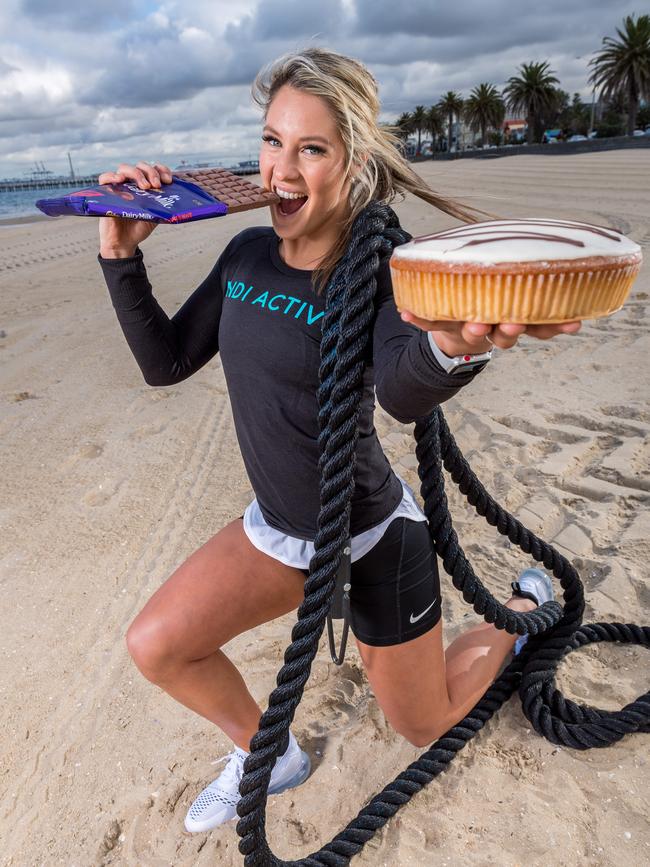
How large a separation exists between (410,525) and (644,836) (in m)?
1.10

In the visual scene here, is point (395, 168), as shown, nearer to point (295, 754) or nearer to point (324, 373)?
point (324, 373)

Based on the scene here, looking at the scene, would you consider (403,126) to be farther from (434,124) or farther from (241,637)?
(434,124)

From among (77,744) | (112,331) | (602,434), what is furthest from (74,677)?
(112,331)

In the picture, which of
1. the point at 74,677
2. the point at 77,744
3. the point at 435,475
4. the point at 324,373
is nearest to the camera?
the point at 324,373

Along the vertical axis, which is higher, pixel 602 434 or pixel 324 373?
pixel 324 373

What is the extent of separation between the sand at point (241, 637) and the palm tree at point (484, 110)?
217 feet

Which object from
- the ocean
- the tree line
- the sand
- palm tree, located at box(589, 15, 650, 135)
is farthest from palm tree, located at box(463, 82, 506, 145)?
the sand

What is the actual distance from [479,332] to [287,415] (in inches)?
34.6

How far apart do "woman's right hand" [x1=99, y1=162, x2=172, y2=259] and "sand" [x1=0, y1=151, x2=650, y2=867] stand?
168 cm

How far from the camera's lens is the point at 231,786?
2152mm

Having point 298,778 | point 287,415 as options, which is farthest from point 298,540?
point 298,778

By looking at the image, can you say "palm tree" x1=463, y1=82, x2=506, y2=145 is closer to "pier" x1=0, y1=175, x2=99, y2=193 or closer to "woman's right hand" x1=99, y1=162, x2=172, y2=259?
"pier" x1=0, y1=175, x2=99, y2=193

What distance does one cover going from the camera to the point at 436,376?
1336 mm

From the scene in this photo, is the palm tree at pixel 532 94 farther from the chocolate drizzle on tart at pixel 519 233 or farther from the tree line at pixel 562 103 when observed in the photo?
the chocolate drizzle on tart at pixel 519 233
